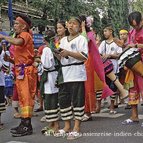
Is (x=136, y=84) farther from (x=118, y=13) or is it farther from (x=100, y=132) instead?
(x=118, y=13)

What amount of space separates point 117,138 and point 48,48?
1.71 m

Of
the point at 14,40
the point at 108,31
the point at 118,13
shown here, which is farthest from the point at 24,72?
the point at 118,13

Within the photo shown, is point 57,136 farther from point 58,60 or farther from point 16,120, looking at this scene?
point 16,120

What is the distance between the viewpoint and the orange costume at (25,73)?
6184 millimetres

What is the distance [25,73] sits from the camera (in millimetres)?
6191

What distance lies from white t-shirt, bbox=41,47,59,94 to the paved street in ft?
2.40

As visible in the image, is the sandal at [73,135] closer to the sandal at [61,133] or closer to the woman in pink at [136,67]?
the sandal at [61,133]

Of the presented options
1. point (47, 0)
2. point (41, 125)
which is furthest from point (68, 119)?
point (47, 0)

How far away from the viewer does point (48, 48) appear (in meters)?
6.09

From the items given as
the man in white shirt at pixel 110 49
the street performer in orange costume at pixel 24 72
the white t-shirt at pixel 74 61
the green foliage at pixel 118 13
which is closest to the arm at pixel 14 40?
the street performer in orange costume at pixel 24 72

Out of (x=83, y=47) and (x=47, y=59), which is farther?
(x=47, y=59)

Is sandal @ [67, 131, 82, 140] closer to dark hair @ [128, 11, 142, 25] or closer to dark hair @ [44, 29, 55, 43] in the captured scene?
dark hair @ [44, 29, 55, 43]

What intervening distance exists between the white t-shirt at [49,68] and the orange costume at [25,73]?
273mm

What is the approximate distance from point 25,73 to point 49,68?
406mm
